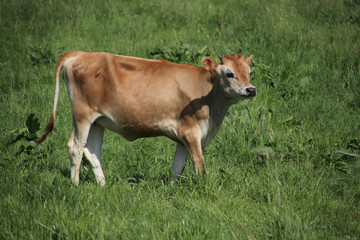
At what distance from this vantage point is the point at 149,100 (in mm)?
5254

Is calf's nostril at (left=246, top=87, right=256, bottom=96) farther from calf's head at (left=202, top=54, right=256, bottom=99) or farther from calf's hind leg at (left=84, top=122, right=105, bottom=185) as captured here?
calf's hind leg at (left=84, top=122, right=105, bottom=185)

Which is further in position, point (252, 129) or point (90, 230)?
point (252, 129)

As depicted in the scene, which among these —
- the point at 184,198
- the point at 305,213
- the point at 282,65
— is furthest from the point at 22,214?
the point at 282,65

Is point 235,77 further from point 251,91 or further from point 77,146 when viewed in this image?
point 77,146

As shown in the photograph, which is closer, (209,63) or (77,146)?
(209,63)

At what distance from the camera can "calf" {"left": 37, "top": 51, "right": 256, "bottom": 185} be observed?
518 cm

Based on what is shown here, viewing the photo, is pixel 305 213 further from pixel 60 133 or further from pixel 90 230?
pixel 60 133

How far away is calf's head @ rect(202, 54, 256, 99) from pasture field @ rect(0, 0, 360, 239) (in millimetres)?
825

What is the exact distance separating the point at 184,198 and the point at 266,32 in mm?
4866

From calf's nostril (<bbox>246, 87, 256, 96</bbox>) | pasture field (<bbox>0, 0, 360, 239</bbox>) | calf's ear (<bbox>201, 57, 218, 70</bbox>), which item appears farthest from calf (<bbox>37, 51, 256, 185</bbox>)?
pasture field (<bbox>0, 0, 360, 239</bbox>)

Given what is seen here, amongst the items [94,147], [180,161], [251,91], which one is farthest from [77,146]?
[251,91]

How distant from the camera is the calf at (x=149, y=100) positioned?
204 inches

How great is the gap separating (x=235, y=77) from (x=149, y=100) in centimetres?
98

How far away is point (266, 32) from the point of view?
28.6ft
